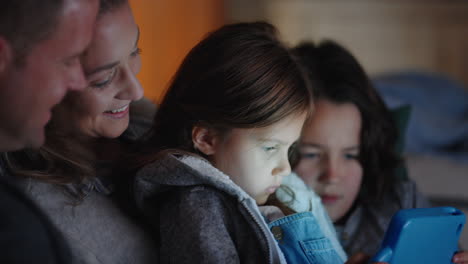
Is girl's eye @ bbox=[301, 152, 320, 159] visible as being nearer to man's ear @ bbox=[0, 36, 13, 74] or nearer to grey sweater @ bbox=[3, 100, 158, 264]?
grey sweater @ bbox=[3, 100, 158, 264]

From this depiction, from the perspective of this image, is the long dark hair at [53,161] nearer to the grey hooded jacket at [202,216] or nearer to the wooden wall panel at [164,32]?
the grey hooded jacket at [202,216]

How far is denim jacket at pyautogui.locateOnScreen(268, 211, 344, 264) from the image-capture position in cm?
91

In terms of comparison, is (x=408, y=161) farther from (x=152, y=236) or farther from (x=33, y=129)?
(x=33, y=129)

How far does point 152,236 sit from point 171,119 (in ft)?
0.75

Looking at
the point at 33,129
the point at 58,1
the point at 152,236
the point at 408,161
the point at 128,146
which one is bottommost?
the point at 408,161

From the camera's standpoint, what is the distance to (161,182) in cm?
88

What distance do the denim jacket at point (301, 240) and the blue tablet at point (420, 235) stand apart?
10 centimetres

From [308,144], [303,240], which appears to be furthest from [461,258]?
[308,144]

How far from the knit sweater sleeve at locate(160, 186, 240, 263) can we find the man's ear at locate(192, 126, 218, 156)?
10cm

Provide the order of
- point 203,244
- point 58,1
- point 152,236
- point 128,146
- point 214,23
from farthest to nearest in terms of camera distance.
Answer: point 214,23 < point 128,146 < point 152,236 < point 203,244 < point 58,1

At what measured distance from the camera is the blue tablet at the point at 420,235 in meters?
0.86

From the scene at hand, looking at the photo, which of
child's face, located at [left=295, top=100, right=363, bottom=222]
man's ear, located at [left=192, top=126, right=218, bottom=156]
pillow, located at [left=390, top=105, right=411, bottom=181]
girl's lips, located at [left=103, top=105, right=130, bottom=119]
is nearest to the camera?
girl's lips, located at [left=103, top=105, right=130, bottom=119]

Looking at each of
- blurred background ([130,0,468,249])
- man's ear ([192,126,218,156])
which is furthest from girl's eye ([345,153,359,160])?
Result: blurred background ([130,0,468,249])

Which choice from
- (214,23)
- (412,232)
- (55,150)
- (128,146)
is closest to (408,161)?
(412,232)
